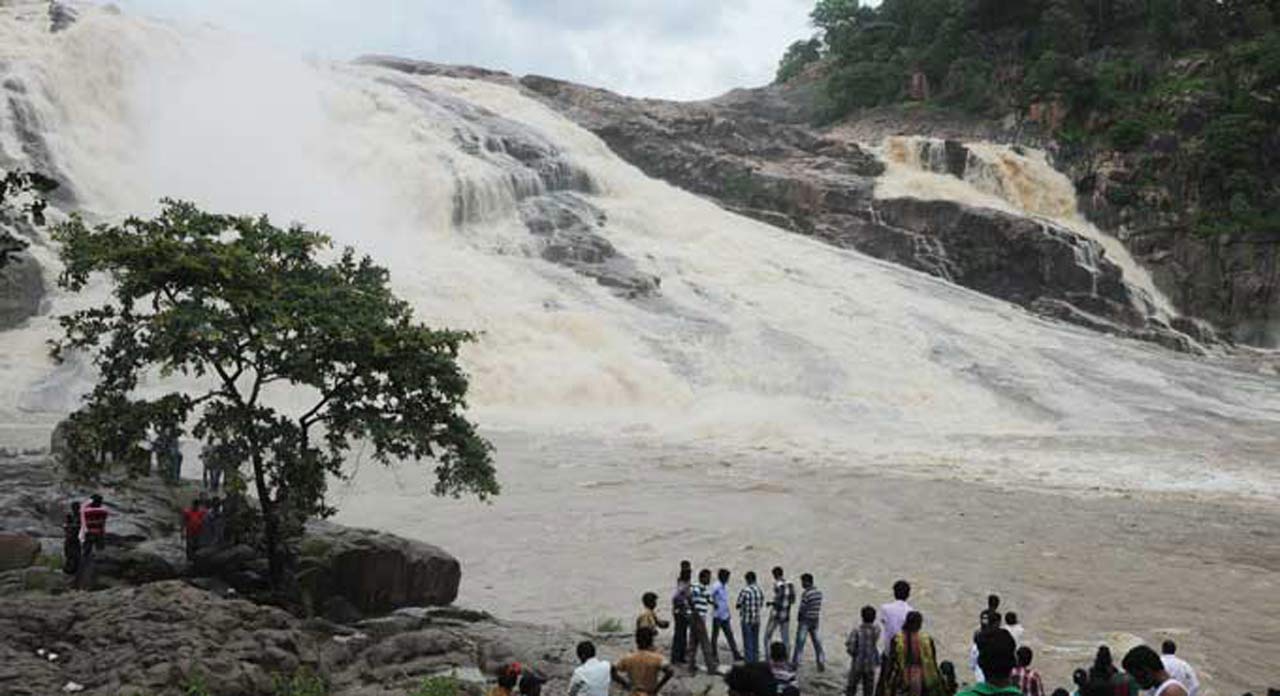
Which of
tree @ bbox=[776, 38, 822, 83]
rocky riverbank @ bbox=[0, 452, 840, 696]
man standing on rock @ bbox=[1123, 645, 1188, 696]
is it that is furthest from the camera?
tree @ bbox=[776, 38, 822, 83]

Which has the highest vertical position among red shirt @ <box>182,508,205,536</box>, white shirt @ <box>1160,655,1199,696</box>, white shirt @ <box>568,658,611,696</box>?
white shirt @ <box>1160,655,1199,696</box>

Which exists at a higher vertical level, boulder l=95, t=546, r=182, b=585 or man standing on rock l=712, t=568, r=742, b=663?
man standing on rock l=712, t=568, r=742, b=663

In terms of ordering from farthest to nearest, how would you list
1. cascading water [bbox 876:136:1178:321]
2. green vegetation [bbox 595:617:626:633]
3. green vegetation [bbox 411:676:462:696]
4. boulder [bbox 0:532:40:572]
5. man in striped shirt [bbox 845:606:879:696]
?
cascading water [bbox 876:136:1178:321] < green vegetation [bbox 595:617:626:633] < boulder [bbox 0:532:40:572] < man in striped shirt [bbox 845:606:879:696] < green vegetation [bbox 411:676:462:696]

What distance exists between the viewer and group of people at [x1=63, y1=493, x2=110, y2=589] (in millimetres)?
10781

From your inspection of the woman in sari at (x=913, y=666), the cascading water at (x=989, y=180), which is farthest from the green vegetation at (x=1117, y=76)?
the woman in sari at (x=913, y=666)

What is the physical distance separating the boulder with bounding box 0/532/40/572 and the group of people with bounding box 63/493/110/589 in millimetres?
492

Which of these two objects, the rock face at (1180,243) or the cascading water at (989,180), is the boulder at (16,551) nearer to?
the cascading water at (989,180)

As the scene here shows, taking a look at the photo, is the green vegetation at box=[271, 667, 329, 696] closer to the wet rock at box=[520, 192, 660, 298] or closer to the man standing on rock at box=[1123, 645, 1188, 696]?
the man standing on rock at box=[1123, 645, 1188, 696]

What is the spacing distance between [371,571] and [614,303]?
24.6 metres

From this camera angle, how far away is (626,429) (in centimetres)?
2827

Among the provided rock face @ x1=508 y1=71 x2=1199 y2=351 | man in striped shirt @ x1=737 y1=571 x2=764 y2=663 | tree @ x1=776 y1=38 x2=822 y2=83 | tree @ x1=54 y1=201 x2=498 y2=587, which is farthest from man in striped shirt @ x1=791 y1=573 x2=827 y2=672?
tree @ x1=776 y1=38 x2=822 y2=83

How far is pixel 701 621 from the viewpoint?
1022cm

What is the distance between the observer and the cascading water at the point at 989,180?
51250mm

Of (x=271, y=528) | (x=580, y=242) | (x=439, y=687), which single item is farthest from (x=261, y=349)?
(x=580, y=242)
